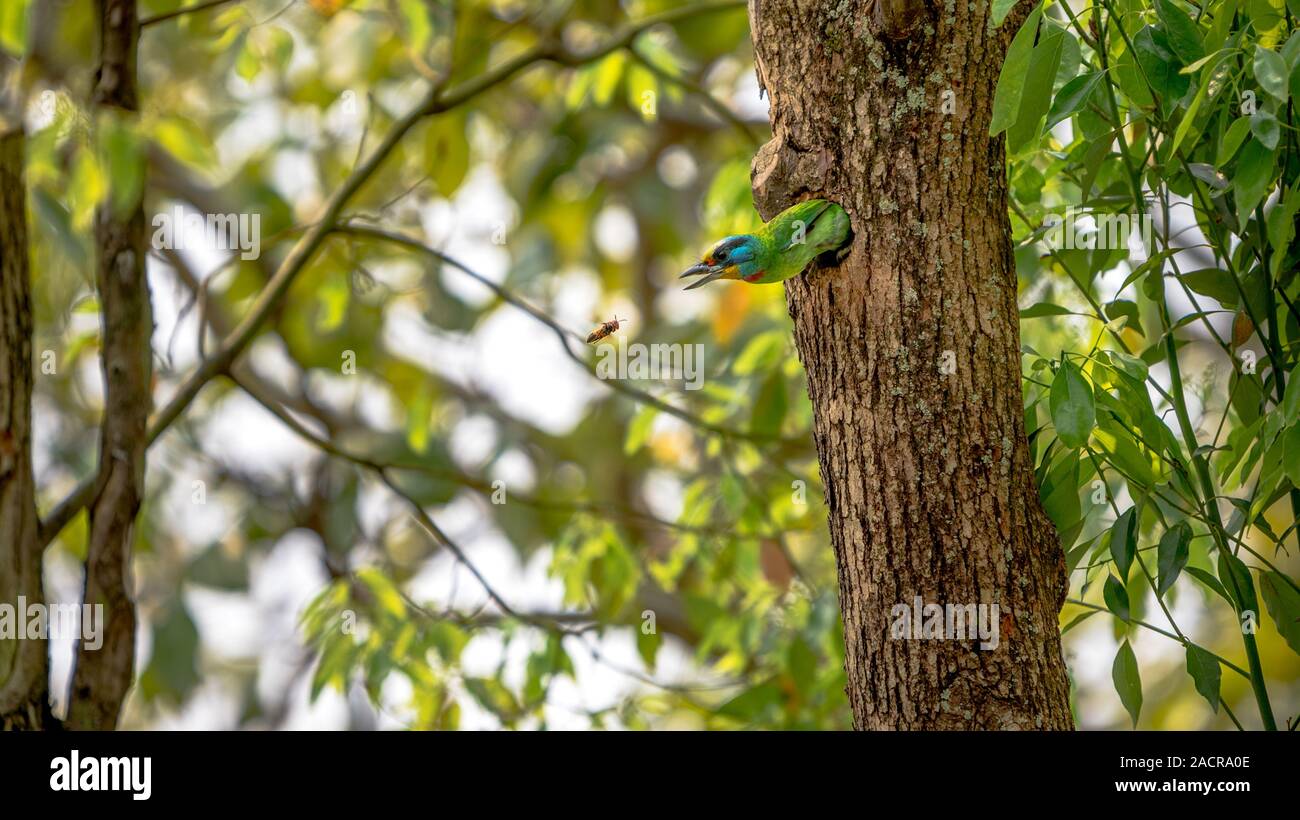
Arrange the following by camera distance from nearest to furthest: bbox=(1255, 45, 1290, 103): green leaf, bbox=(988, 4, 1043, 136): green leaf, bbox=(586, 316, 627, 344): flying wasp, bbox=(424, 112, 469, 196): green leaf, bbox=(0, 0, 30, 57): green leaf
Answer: bbox=(1255, 45, 1290, 103): green leaf
bbox=(988, 4, 1043, 136): green leaf
bbox=(0, 0, 30, 57): green leaf
bbox=(586, 316, 627, 344): flying wasp
bbox=(424, 112, 469, 196): green leaf

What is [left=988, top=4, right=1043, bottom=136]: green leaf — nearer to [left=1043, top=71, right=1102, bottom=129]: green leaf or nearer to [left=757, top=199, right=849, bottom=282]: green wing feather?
[left=1043, top=71, right=1102, bottom=129]: green leaf

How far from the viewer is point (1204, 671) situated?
1971 mm

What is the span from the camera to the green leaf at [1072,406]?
1.73 m

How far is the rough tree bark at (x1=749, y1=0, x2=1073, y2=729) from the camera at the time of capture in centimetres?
179

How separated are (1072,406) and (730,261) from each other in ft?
1.95

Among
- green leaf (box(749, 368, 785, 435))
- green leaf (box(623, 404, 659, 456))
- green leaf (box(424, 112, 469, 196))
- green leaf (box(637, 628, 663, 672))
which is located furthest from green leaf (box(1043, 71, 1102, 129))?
green leaf (box(424, 112, 469, 196))

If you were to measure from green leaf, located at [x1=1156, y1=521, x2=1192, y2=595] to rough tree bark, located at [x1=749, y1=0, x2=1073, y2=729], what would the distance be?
0.52ft

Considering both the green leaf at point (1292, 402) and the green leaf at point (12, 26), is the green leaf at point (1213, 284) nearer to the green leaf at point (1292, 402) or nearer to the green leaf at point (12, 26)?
the green leaf at point (1292, 402)

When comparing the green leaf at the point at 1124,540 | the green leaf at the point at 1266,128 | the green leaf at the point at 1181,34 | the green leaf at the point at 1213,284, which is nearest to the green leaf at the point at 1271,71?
the green leaf at the point at 1266,128

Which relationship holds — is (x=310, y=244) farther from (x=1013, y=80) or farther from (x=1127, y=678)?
(x=1127, y=678)

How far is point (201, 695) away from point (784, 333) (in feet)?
16.0

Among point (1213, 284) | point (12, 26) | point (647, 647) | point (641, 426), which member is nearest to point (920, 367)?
point (1213, 284)

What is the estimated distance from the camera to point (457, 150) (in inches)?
204
